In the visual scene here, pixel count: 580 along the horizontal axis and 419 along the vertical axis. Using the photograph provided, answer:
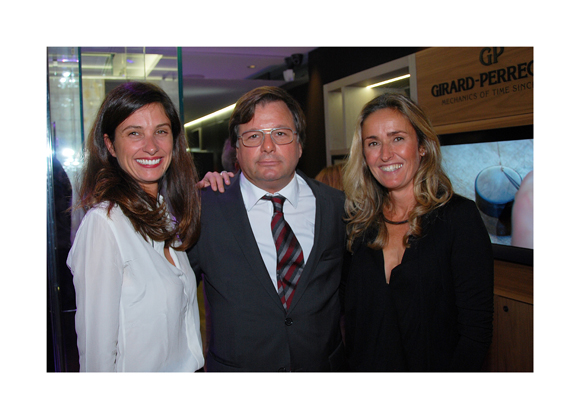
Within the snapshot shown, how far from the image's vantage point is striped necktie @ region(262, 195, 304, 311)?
1.64 meters

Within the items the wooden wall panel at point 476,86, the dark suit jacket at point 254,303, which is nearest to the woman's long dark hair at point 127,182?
the dark suit jacket at point 254,303

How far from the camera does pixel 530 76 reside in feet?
7.86

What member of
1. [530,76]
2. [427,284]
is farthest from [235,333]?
[530,76]

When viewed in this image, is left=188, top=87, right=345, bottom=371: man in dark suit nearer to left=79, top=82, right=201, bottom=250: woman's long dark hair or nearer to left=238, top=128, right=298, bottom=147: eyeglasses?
left=238, top=128, right=298, bottom=147: eyeglasses

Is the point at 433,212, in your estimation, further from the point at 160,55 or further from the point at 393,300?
the point at 160,55

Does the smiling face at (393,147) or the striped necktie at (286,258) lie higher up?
the smiling face at (393,147)

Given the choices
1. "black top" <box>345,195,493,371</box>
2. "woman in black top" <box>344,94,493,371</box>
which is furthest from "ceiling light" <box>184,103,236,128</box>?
"black top" <box>345,195,493,371</box>

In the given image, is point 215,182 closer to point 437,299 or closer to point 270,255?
point 270,255

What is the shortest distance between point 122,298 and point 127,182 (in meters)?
0.41

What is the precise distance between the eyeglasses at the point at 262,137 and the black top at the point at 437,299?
2.08 feet

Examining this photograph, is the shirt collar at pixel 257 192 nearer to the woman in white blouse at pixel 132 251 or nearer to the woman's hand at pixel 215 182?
the woman's hand at pixel 215 182

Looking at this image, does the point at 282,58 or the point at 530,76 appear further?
the point at 282,58

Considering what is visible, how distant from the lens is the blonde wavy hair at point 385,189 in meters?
1.66
